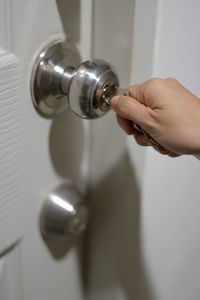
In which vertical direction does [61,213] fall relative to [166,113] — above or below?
below

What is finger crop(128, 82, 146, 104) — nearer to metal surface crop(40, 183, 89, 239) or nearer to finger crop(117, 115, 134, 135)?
finger crop(117, 115, 134, 135)

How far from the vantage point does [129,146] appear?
1.20 feet

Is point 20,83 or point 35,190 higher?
point 20,83

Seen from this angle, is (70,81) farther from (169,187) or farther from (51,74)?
(169,187)

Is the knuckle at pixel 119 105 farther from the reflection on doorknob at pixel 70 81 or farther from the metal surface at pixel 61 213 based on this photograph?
the metal surface at pixel 61 213

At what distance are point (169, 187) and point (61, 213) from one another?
0.36 feet

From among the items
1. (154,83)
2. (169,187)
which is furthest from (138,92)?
(169,187)

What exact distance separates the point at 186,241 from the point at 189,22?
0.24 meters

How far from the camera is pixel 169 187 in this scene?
Answer: 40 cm

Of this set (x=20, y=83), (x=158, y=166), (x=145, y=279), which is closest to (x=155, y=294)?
(x=145, y=279)

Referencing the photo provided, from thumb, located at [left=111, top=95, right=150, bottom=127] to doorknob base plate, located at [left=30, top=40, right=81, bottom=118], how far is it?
0.15ft

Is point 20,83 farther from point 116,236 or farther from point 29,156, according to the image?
point 116,236

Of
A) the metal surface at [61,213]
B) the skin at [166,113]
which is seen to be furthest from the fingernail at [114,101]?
the metal surface at [61,213]

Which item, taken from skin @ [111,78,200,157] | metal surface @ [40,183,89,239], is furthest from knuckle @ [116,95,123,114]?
metal surface @ [40,183,89,239]
